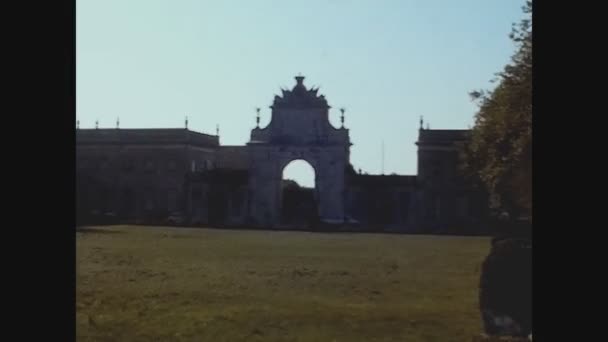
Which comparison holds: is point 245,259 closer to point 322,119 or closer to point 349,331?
point 349,331

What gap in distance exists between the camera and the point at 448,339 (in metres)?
11.8

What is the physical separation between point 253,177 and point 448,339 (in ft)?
138

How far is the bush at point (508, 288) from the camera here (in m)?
10.8

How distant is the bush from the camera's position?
35.4ft

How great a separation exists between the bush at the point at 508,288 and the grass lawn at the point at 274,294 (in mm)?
622

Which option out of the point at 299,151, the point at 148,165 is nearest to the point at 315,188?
the point at 299,151

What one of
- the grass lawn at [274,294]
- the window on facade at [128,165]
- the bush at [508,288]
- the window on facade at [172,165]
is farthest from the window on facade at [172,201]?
the bush at [508,288]

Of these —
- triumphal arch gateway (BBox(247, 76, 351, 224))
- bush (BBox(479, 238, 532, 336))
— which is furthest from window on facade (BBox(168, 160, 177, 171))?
bush (BBox(479, 238, 532, 336))

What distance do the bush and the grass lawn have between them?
62 centimetres

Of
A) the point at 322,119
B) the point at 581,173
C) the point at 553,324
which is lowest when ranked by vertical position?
the point at 553,324

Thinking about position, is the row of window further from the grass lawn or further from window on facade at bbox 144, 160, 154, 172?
the grass lawn

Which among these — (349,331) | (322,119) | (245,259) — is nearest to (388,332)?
(349,331)

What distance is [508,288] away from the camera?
36.1 feet

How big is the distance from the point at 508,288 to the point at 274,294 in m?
6.14
